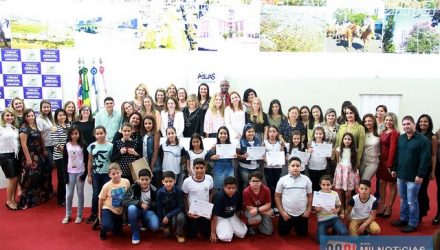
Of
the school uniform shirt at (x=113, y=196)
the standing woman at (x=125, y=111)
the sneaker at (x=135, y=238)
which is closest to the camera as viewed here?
the sneaker at (x=135, y=238)

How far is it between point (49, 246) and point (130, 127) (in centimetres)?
164

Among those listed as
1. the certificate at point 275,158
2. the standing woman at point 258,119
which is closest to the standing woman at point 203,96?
the standing woman at point 258,119

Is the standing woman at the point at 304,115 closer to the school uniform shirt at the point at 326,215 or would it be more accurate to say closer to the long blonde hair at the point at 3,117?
the school uniform shirt at the point at 326,215

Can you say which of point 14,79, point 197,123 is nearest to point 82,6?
point 14,79

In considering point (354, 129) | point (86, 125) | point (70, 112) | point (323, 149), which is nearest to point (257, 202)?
point (323, 149)

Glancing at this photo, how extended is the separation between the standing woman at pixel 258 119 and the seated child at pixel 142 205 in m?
1.65

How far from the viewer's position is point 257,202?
4496mm

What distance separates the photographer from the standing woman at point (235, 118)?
17.4 ft

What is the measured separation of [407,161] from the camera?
14.7 ft

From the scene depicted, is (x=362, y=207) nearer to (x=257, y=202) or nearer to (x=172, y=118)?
(x=257, y=202)

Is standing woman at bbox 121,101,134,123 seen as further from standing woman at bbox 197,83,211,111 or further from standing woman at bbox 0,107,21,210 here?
standing woman at bbox 0,107,21,210

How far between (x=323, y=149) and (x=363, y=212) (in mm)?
930

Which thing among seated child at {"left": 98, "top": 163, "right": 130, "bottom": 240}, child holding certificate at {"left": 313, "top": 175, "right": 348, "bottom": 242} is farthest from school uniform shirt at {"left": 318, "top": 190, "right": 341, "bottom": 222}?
seated child at {"left": 98, "top": 163, "right": 130, "bottom": 240}

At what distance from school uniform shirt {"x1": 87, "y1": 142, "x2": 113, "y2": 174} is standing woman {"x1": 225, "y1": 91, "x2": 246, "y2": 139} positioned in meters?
1.68
